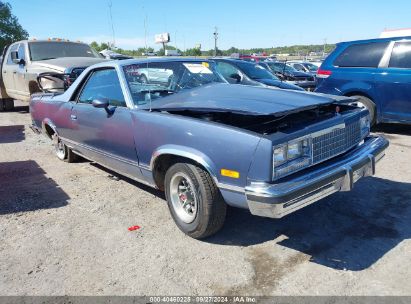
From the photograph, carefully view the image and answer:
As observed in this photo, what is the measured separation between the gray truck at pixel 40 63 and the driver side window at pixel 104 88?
353 cm

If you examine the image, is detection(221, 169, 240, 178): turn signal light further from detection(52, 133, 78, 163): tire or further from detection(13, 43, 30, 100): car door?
detection(13, 43, 30, 100): car door

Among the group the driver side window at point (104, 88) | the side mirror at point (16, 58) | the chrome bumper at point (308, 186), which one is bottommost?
the chrome bumper at point (308, 186)

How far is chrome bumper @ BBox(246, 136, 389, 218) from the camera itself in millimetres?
2770

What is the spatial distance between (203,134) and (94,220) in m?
1.66

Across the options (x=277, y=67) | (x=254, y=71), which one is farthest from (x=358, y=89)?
(x=277, y=67)

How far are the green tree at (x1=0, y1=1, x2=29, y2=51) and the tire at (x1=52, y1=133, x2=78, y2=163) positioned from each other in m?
72.1

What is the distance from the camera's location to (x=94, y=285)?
285 cm

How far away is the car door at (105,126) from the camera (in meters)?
3.99

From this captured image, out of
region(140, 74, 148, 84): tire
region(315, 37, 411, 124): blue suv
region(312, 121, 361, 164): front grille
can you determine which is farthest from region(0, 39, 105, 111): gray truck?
region(312, 121, 361, 164): front grille

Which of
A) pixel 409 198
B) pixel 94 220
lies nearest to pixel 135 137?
pixel 94 220

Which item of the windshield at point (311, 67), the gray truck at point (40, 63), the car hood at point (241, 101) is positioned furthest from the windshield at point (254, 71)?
the windshield at point (311, 67)

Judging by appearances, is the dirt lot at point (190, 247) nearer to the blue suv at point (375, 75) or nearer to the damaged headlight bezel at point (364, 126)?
the damaged headlight bezel at point (364, 126)

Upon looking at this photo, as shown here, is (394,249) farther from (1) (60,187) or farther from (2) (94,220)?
(1) (60,187)

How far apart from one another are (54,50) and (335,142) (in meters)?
8.78
